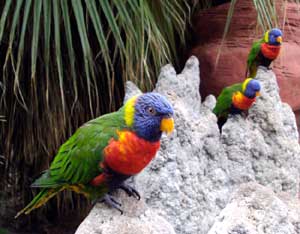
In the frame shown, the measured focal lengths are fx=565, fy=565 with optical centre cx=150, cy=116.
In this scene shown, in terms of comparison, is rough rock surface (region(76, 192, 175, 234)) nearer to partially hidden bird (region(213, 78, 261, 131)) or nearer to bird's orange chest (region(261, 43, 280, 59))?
partially hidden bird (region(213, 78, 261, 131))

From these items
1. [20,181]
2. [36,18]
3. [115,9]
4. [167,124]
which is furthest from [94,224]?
[20,181]

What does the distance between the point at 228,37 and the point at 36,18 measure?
43.0 inches

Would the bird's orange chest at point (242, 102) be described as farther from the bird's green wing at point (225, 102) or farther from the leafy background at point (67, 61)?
the leafy background at point (67, 61)

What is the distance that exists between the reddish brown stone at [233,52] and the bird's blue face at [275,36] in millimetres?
223

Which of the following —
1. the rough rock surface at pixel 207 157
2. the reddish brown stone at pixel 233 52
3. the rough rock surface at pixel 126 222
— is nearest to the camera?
the rough rock surface at pixel 126 222

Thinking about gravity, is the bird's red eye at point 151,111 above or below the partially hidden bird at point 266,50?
above

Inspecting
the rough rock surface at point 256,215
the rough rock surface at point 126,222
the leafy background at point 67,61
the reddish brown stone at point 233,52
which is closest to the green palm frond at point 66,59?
the leafy background at point 67,61

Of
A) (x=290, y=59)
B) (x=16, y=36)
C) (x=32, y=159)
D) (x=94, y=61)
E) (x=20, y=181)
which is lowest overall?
(x=20, y=181)

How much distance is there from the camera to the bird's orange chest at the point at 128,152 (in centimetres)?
155

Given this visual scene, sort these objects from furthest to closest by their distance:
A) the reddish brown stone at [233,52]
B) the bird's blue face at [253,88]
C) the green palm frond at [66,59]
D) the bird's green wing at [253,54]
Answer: the reddish brown stone at [233,52] → the bird's green wing at [253,54] → the green palm frond at [66,59] → the bird's blue face at [253,88]

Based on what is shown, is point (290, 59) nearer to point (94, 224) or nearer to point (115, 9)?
point (115, 9)

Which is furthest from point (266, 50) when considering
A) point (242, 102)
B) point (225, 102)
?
point (242, 102)

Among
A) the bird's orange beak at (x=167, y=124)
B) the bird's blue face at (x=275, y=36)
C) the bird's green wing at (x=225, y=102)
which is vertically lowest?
the bird's green wing at (x=225, y=102)

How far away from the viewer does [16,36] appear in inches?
100
